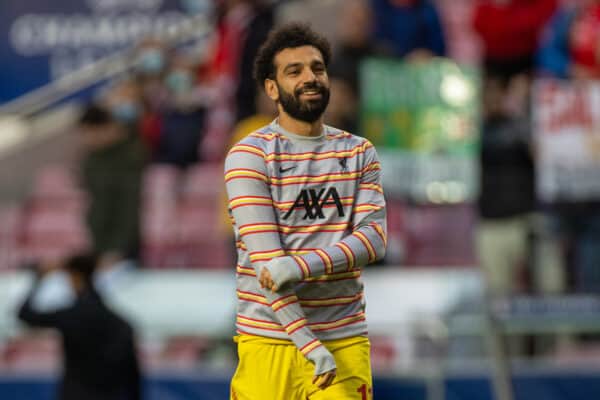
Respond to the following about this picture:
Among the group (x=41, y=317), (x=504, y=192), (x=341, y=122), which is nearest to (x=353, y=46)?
(x=341, y=122)

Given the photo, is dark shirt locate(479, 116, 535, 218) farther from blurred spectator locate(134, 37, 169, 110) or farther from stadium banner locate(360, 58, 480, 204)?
blurred spectator locate(134, 37, 169, 110)

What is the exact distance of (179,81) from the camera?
1196 centimetres

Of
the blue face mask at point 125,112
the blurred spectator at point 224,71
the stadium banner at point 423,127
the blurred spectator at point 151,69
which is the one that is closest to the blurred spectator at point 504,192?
the stadium banner at point 423,127

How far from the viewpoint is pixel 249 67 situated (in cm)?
1052

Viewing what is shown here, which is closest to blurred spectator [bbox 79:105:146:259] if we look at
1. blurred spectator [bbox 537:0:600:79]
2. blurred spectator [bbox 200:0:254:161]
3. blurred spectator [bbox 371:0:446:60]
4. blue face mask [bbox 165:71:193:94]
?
blurred spectator [bbox 200:0:254:161]

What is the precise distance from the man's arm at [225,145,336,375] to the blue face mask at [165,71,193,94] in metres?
7.67

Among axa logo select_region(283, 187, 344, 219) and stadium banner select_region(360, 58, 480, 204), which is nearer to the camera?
axa logo select_region(283, 187, 344, 219)

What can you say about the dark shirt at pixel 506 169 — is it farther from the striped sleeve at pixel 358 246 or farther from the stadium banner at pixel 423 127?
the striped sleeve at pixel 358 246

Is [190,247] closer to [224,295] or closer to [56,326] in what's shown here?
[224,295]

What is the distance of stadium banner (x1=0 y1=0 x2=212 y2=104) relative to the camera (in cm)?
1254

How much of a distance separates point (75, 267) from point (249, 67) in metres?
2.69

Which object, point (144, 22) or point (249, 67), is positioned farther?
point (144, 22)

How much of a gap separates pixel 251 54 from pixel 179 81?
1674 mm

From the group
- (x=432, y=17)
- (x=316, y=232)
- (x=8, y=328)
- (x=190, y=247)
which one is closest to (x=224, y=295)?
(x=190, y=247)
